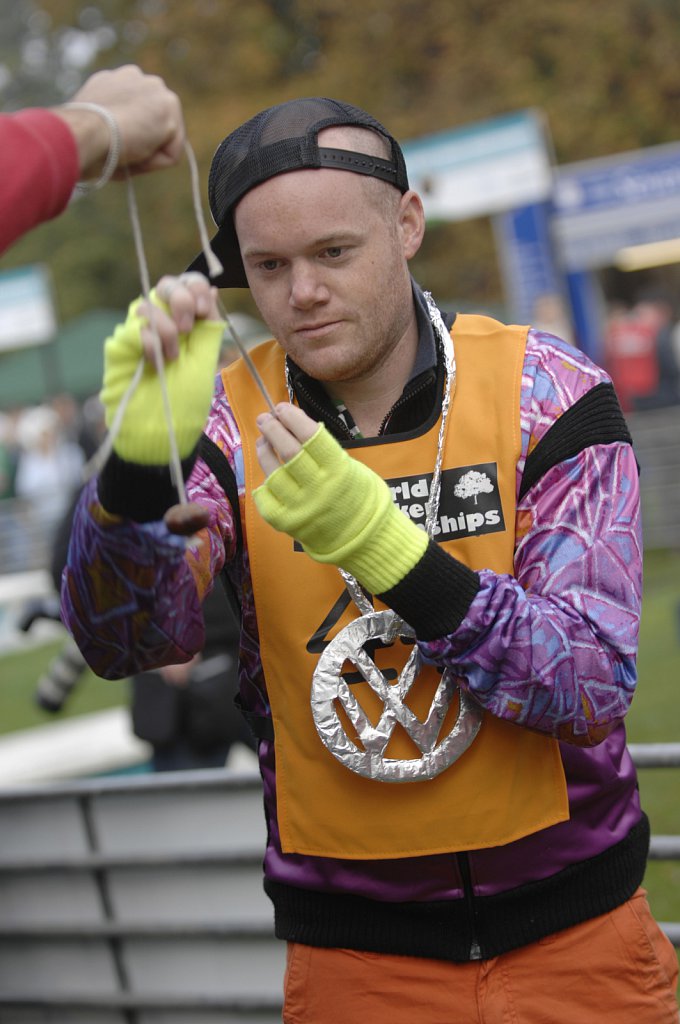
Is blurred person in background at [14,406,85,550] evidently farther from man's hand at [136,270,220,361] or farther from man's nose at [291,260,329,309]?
man's hand at [136,270,220,361]

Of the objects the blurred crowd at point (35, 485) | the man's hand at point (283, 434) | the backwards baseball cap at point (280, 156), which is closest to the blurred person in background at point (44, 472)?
the blurred crowd at point (35, 485)

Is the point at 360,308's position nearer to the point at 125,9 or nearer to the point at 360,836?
the point at 360,836

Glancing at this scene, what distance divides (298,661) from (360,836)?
30 cm

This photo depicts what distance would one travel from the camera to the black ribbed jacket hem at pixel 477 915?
2.24 m

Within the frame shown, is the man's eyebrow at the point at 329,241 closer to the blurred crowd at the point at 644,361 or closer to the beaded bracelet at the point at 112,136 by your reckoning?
the beaded bracelet at the point at 112,136

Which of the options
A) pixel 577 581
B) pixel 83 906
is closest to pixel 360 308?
pixel 577 581

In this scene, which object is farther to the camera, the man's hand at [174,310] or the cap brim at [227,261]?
the cap brim at [227,261]

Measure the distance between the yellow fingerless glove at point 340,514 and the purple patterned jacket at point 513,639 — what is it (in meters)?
0.05

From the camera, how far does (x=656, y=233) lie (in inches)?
617

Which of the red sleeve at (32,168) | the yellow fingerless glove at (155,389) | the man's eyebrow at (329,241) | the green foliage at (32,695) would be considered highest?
the red sleeve at (32,168)

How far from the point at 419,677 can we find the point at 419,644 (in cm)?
15

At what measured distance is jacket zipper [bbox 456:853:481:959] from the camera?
2236mm

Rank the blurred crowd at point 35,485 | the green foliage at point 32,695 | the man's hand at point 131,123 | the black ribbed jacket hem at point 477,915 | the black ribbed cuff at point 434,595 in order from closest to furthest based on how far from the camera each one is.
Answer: the man's hand at point 131,123, the black ribbed cuff at point 434,595, the black ribbed jacket hem at point 477,915, the green foliage at point 32,695, the blurred crowd at point 35,485

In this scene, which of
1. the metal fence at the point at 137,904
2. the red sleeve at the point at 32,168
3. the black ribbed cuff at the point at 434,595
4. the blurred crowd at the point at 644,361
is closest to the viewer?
the red sleeve at the point at 32,168
